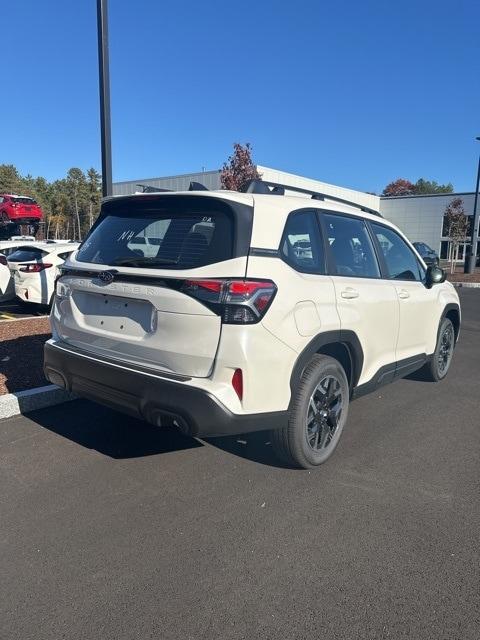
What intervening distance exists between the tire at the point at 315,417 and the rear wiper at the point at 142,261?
117 centimetres

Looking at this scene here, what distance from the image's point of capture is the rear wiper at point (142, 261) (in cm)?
317

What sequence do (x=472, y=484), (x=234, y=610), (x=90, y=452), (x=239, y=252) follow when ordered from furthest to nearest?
1. (x=90, y=452)
2. (x=472, y=484)
3. (x=239, y=252)
4. (x=234, y=610)

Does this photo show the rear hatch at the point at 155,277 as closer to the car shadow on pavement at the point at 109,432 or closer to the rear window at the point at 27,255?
the car shadow on pavement at the point at 109,432

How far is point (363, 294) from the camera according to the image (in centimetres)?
396

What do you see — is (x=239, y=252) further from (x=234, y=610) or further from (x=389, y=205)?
(x=389, y=205)

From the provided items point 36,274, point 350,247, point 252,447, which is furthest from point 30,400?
point 36,274

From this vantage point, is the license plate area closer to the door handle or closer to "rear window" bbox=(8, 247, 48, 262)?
the door handle

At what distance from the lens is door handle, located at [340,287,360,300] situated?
3.70 metres

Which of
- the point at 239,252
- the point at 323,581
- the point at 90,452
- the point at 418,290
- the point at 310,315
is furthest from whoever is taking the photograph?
the point at 418,290

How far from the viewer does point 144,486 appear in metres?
3.37

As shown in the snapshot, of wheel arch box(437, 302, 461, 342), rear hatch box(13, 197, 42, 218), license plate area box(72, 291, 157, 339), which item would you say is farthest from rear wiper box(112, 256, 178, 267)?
rear hatch box(13, 197, 42, 218)

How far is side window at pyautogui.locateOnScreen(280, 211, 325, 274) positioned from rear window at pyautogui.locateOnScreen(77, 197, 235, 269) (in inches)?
17.2

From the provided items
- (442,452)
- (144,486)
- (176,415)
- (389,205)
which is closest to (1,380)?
(144,486)

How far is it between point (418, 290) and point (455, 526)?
8.35ft
